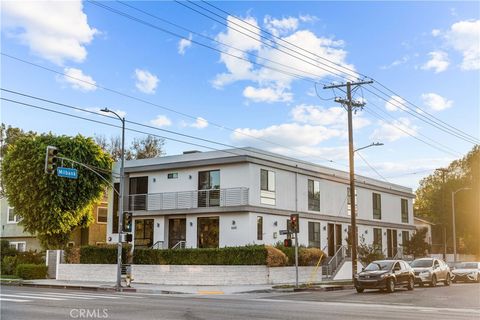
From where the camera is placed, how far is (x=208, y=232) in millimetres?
37031

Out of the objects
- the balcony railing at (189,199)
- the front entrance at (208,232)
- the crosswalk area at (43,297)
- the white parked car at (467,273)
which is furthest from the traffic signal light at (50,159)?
the white parked car at (467,273)

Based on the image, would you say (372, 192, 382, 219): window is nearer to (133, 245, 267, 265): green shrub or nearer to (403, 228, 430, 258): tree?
(403, 228, 430, 258): tree

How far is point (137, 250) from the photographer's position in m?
34.6

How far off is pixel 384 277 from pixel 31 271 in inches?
882

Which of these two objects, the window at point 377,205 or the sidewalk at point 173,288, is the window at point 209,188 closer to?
the sidewalk at point 173,288

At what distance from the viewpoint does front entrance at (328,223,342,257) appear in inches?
1687

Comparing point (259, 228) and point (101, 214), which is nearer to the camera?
point (259, 228)

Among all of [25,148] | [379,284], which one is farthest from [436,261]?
[25,148]

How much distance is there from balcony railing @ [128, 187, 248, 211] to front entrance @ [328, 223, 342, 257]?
10.3 meters

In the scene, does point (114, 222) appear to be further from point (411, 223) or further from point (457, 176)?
point (457, 176)

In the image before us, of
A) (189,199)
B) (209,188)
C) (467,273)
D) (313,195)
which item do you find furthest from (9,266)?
(467,273)

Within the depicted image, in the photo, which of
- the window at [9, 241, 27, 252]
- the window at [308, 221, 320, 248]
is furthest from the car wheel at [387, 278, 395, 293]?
the window at [9, 241, 27, 252]

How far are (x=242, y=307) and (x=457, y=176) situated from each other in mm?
61978

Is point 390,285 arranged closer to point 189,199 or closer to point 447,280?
point 447,280
